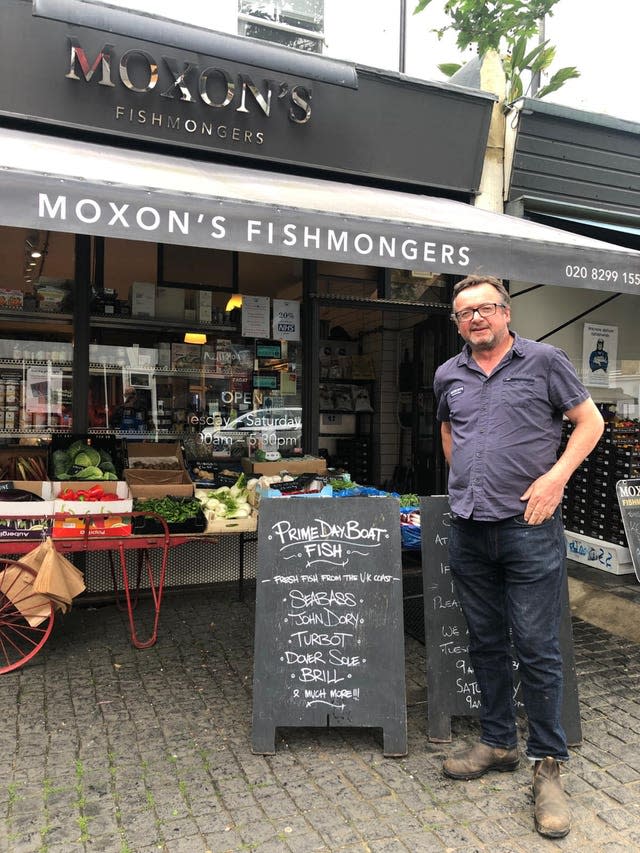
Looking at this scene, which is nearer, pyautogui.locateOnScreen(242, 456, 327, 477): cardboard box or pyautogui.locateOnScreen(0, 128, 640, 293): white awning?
pyautogui.locateOnScreen(0, 128, 640, 293): white awning

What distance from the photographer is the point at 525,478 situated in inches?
107

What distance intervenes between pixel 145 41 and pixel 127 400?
2880mm

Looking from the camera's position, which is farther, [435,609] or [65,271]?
[65,271]

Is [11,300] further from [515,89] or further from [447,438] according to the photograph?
[515,89]

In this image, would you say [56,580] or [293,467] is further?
[293,467]

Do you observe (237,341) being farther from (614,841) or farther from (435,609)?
(614,841)

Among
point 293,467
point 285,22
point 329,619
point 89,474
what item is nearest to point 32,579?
point 89,474

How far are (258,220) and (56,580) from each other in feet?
7.84

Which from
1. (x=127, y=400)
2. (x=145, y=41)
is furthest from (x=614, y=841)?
(x=145, y=41)

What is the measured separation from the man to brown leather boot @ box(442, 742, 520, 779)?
0.76ft

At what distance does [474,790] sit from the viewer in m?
2.88

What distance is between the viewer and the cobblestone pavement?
8.39 feet

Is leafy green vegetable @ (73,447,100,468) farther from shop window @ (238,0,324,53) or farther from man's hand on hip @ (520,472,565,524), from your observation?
shop window @ (238,0,324,53)

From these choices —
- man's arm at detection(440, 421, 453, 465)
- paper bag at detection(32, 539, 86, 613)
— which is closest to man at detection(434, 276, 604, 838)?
→ man's arm at detection(440, 421, 453, 465)
